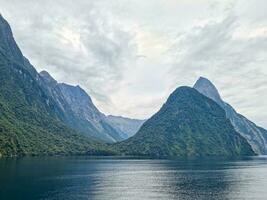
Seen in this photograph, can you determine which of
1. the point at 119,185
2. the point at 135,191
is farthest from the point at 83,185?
the point at 135,191

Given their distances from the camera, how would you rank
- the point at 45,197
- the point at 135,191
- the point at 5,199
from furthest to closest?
the point at 135,191, the point at 45,197, the point at 5,199

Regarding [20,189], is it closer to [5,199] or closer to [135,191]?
[5,199]

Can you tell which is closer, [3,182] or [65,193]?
[65,193]

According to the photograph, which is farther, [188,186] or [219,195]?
[188,186]

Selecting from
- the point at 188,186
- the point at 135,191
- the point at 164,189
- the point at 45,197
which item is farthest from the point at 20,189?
the point at 188,186

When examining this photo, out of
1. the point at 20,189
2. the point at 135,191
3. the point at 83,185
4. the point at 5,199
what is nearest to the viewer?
the point at 5,199

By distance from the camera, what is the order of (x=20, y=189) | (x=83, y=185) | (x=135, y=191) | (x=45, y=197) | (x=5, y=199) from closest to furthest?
(x=5, y=199), (x=45, y=197), (x=20, y=189), (x=135, y=191), (x=83, y=185)

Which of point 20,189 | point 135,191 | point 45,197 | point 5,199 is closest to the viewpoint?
point 5,199

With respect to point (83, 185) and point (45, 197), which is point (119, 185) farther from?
point (45, 197)
